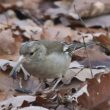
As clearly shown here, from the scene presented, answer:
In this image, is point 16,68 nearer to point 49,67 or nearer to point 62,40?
point 49,67

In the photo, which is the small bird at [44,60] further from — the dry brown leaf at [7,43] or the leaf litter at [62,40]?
the dry brown leaf at [7,43]

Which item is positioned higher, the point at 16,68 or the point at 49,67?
the point at 16,68

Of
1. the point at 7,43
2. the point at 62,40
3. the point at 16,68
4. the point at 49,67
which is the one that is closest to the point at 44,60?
the point at 49,67

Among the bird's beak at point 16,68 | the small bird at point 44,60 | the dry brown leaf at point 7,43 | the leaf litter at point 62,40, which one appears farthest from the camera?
the dry brown leaf at point 7,43

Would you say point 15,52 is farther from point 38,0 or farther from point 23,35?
point 38,0

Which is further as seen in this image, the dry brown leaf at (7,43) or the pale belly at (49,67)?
the dry brown leaf at (7,43)

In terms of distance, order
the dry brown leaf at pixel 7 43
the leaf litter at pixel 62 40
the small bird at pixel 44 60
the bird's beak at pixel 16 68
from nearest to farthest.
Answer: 1. the leaf litter at pixel 62 40
2. the bird's beak at pixel 16 68
3. the small bird at pixel 44 60
4. the dry brown leaf at pixel 7 43

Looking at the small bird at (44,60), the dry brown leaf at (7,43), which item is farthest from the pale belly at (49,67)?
the dry brown leaf at (7,43)

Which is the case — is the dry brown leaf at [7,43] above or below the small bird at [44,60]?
below
